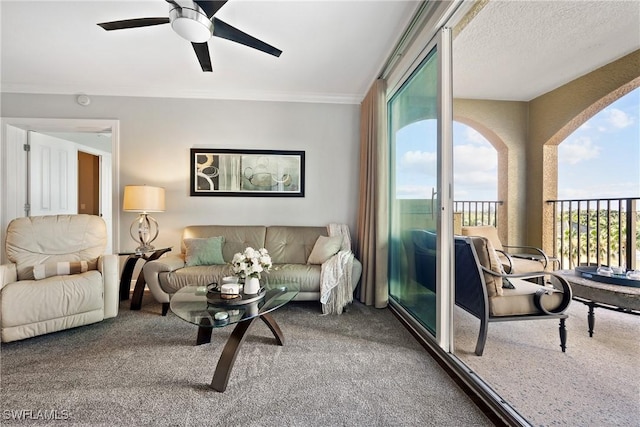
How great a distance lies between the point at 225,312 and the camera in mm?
1676

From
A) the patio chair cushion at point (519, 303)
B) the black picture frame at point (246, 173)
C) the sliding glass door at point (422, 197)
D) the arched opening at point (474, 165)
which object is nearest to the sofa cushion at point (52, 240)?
the black picture frame at point (246, 173)

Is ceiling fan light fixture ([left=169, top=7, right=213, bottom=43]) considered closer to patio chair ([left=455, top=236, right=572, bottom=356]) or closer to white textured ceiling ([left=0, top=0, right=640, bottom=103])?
white textured ceiling ([left=0, top=0, right=640, bottom=103])

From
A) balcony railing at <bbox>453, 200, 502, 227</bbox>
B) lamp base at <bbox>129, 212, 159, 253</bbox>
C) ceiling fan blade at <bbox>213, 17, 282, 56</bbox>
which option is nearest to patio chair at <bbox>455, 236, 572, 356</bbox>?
ceiling fan blade at <bbox>213, 17, 282, 56</bbox>

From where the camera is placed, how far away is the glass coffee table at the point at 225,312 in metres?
1.58

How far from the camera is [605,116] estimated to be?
349cm

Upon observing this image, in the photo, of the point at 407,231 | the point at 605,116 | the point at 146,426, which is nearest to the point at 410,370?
the point at 407,231

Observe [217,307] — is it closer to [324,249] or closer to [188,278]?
[188,278]

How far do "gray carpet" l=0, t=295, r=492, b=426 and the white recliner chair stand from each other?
0.18m

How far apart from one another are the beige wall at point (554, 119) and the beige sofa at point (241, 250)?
3160 mm

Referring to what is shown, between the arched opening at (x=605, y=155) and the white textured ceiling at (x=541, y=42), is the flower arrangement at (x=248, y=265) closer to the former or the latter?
the white textured ceiling at (x=541, y=42)

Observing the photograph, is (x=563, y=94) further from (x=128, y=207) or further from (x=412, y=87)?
(x=128, y=207)

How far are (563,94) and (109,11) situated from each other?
5213 millimetres

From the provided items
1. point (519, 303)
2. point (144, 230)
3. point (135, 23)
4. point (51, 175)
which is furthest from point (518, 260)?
point (51, 175)

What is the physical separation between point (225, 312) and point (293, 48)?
2340mm
